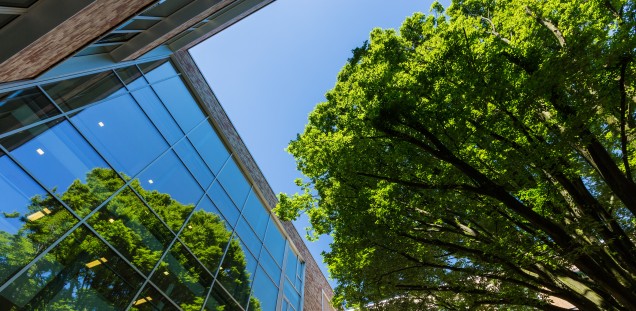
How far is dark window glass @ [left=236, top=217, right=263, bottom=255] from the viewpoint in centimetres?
1299

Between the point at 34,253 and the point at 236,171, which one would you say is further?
the point at 236,171

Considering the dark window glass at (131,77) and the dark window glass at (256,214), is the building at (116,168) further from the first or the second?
the dark window glass at (256,214)

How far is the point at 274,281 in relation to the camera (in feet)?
49.3

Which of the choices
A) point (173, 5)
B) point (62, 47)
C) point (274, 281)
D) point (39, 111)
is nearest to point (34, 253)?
point (39, 111)

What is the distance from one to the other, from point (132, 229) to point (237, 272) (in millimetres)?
5255

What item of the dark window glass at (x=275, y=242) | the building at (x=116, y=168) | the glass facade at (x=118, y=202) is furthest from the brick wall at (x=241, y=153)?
the dark window glass at (x=275, y=242)

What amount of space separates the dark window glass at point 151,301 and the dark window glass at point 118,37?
244 inches

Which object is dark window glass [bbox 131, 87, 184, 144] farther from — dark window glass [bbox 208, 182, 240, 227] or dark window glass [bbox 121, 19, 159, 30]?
dark window glass [bbox 208, 182, 240, 227]

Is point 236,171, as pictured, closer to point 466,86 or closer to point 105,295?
point 105,295

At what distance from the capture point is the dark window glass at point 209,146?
12.0 m

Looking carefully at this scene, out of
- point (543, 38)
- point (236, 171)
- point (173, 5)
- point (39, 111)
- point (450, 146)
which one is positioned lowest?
point (39, 111)

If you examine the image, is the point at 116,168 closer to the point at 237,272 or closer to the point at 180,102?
the point at 180,102

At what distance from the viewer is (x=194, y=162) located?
1119 centimetres

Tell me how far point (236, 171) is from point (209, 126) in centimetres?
250
